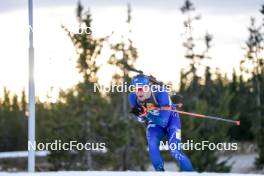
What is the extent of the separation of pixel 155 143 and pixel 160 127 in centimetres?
35

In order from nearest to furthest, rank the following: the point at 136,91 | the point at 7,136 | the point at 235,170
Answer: the point at 136,91 → the point at 235,170 → the point at 7,136

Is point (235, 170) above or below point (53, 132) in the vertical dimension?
below

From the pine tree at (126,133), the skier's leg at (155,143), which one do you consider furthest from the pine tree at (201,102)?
the skier's leg at (155,143)

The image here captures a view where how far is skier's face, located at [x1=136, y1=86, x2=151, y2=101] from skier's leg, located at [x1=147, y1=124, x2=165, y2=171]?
20.3 inches

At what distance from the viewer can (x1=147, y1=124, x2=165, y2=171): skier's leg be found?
9.35m

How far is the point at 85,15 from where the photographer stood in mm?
28391

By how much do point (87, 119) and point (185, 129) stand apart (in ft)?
14.6

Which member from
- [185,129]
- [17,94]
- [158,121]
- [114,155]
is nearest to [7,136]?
[17,94]

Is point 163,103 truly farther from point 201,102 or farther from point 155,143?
point 201,102

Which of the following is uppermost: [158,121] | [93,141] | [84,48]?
[84,48]

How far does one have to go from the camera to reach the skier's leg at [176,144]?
928 cm

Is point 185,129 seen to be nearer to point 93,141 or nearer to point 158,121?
point 93,141

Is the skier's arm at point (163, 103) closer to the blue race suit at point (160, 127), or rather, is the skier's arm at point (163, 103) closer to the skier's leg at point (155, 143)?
the blue race suit at point (160, 127)
